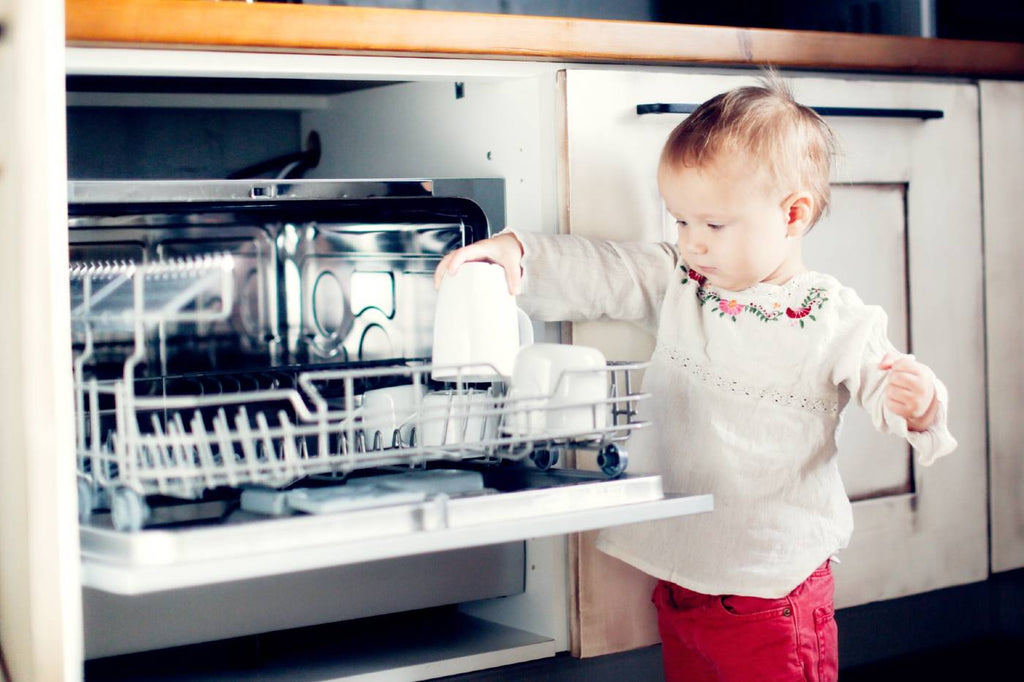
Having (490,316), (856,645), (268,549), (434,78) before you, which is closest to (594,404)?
(490,316)

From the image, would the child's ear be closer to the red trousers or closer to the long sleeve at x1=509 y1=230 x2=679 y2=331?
the long sleeve at x1=509 y1=230 x2=679 y2=331

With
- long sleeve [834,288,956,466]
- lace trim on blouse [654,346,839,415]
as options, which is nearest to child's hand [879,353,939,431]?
long sleeve [834,288,956,466]

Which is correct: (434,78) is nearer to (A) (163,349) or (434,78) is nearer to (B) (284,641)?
(A) (163,349)

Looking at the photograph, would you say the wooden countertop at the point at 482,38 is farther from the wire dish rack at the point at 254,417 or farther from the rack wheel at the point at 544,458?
the rack wheel at the point at 544,458

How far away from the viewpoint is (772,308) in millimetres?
1168

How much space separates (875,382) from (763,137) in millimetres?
248

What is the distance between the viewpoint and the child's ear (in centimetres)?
115

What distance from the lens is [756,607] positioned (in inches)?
45.9

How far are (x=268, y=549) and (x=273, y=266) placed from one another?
50cm

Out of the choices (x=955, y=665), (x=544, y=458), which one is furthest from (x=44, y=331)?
(x=955, y=665)

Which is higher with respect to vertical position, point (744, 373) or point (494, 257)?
point (494, 257)

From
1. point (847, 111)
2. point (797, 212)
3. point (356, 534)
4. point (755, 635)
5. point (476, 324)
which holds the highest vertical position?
point (847, 111)

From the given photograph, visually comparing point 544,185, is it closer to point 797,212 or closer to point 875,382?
point 797,212

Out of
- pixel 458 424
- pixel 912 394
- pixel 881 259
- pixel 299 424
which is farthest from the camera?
pixel 881 259
